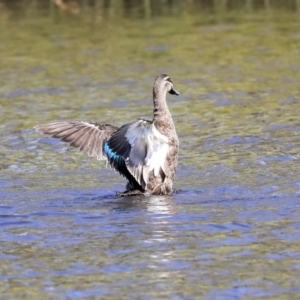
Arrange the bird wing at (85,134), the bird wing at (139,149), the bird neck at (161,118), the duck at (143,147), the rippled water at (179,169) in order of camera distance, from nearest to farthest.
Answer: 1. the rippled water at (179,169)
2. the bird wing at (139,149)
3. the duck at (143,147)
4. the bird neck at (161,118)
5. the bird wing at (85,134)

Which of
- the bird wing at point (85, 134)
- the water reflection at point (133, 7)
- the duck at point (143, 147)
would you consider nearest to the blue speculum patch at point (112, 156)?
the duck at point (143, 147)

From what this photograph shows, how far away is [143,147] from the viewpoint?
10.6m

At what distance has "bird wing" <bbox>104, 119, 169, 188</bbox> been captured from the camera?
10.4 m

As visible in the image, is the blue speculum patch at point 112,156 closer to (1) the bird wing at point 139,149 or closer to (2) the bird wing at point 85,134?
(1) the bird wing at point 139,149

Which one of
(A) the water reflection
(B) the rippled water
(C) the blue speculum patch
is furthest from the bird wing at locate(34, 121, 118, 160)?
(A) the water reflection

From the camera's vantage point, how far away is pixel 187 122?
46.5ft

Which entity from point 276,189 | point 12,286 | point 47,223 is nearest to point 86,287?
point 12,286

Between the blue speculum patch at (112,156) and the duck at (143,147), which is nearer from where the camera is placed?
the duck at (143,147)

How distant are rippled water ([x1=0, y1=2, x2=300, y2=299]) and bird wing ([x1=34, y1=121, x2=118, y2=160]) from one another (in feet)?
1.28

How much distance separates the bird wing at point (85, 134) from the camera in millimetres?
11258

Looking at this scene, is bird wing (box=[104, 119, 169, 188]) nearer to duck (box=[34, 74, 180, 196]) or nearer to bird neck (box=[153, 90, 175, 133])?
duck (box=[34, 74, 180, 196])

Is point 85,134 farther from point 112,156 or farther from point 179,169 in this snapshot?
point 179,169

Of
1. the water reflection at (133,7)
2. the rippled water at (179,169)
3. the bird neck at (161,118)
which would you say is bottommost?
the rippled water at (179,169)

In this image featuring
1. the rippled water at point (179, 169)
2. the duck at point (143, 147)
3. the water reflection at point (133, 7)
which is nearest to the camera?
the rippled water at point (179, 169)
